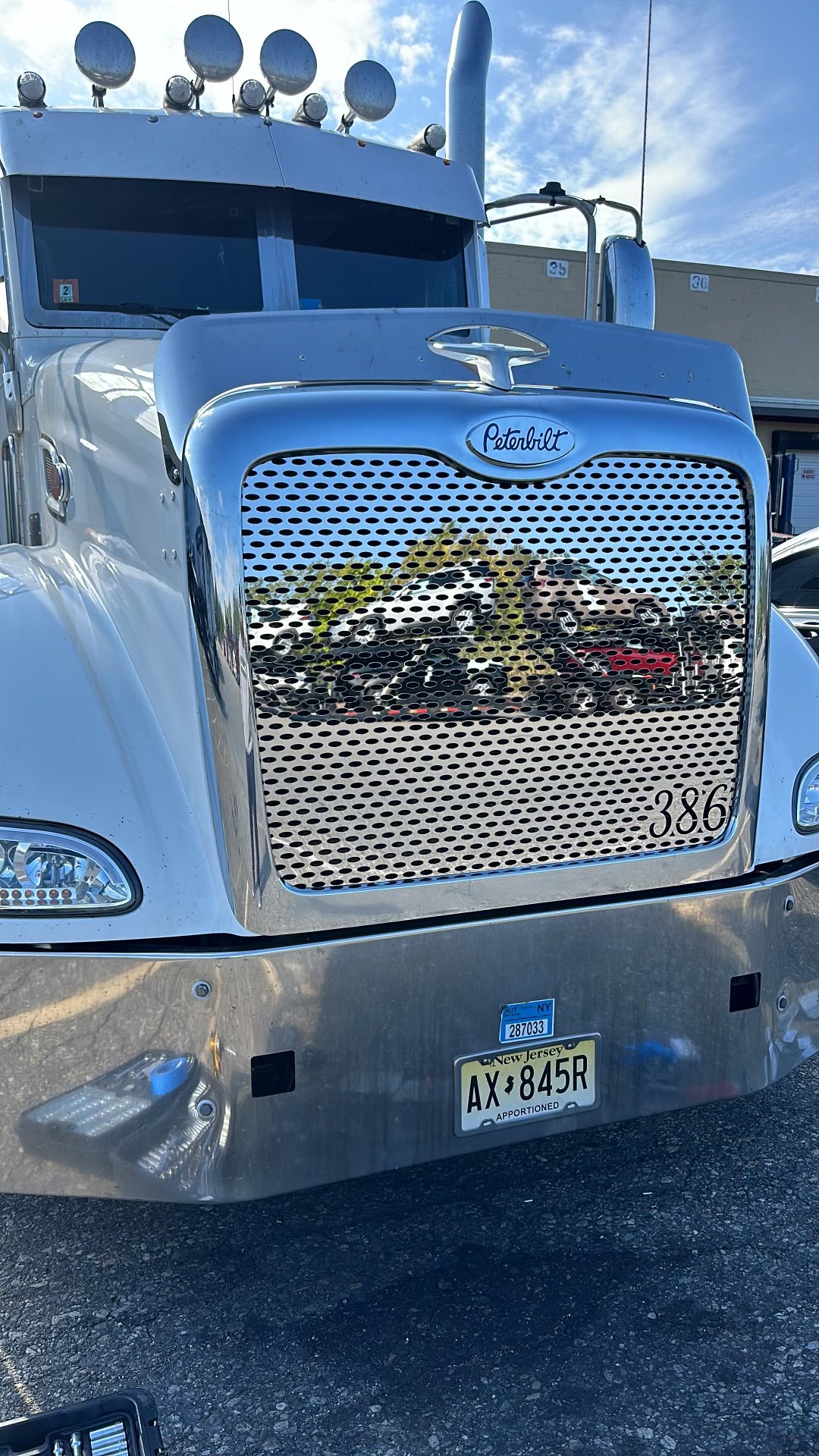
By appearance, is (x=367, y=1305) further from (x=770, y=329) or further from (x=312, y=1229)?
(x=770, y=329)

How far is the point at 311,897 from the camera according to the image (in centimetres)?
238

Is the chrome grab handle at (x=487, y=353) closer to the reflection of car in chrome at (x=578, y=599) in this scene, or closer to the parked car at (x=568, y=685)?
the reflection of car in chrome at (x=578, y=599)

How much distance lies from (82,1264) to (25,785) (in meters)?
1.32

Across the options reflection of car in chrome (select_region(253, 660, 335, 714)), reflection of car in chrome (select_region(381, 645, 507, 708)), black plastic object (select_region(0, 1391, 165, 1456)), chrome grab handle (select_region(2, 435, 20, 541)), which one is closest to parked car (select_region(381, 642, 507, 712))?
reflection of car in chrome (select_region(381, 645, 507, 708))

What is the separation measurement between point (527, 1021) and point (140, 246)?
3.01m

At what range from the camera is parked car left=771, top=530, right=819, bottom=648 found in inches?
231

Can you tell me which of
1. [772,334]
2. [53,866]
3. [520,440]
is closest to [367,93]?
[520,440]

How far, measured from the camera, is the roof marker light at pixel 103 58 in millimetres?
4277

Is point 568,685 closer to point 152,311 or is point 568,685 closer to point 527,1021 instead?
point 527,1021

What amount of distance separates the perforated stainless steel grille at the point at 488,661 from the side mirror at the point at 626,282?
6.78 ft

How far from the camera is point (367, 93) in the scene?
15.3 ft

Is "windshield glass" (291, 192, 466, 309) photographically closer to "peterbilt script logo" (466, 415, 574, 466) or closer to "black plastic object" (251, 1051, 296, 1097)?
"peterbilt script logo" (466, 415, 574, 466)

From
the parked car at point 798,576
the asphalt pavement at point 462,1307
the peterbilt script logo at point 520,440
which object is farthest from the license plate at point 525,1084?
the parked car at point 798,576

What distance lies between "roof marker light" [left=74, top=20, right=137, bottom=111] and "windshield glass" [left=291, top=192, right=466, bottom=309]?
78 cm
